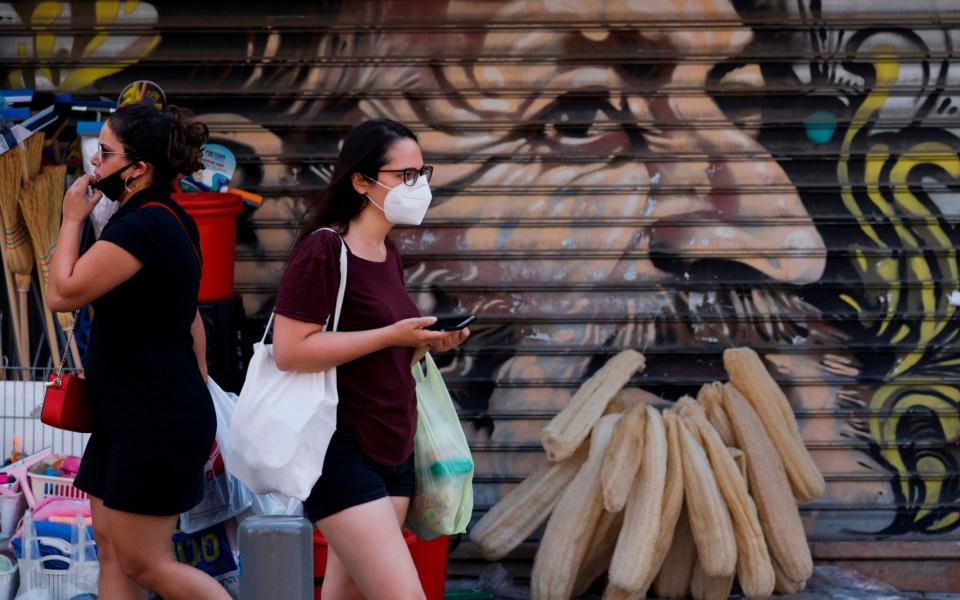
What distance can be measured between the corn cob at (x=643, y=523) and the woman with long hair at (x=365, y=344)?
178 centimetres

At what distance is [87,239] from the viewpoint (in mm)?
6188

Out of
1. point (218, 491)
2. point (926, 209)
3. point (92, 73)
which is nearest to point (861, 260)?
point (926, 209)

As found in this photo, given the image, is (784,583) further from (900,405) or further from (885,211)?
(885,211)

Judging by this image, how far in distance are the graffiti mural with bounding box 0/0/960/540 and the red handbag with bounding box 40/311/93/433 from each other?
2166 mm

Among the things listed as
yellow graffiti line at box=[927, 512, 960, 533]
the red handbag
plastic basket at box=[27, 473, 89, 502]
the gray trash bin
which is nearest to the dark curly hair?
the red handbag

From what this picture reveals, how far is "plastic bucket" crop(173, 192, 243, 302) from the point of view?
5.78 metres

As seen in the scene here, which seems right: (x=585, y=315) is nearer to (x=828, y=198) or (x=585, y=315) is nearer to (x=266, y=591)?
(x=828, y=198)

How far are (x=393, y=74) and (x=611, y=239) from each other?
1.34 m

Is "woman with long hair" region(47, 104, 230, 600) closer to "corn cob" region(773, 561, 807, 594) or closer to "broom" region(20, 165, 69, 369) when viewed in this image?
"broom" region(20, 165, 69, 369)

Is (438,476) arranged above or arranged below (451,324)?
below

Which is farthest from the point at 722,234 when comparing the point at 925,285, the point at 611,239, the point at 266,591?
the point at 266,591

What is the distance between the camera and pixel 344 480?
367cm

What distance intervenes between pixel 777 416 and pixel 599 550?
1.04m

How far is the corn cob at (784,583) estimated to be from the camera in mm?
5863
